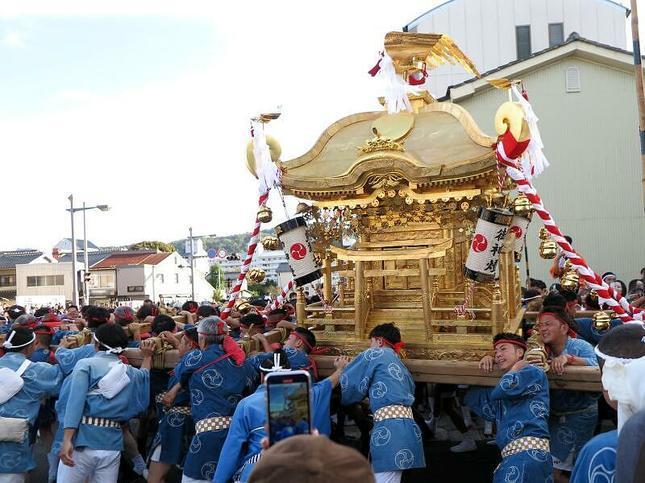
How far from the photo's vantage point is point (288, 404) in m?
2.25

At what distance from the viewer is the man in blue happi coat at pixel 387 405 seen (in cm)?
447

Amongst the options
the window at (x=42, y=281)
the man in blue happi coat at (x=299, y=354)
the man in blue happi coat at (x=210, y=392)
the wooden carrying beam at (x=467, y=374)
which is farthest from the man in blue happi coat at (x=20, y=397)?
the window at (x=42, y=281)

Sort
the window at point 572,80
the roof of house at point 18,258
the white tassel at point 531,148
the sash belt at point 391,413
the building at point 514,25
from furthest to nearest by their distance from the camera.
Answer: the roof of house at point 18,258
the building at point 514,25
the window at point 572,80
the white tassel at point 531,148
the sash belt at point 391,413

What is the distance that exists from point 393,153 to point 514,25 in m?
14.3

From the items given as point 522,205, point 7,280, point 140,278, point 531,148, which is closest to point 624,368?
point 522,205

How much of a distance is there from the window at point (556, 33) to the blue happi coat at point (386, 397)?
15.9 m

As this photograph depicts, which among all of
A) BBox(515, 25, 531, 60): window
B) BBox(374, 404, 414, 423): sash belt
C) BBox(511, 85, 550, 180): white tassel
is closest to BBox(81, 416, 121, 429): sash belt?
BBox(374, 404, 414, 423): sash belt

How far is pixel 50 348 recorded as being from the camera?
21.9 feet

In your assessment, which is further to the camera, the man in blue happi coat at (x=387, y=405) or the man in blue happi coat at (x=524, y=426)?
the man in blue happi coat at (x=387, y=405)

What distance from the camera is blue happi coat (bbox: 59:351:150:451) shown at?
14.9 ft

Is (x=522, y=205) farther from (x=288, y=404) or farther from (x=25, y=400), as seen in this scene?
A: (x=25, y=400)

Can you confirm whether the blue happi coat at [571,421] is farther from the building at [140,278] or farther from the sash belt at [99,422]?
the building at [140,278]

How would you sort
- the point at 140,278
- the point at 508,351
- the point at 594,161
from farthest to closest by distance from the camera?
the point at 140,278
the point at 594,161
the point at 508,351

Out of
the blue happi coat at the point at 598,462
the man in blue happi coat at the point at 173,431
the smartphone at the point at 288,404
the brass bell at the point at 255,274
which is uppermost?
the brass bell at the point at 255,274
